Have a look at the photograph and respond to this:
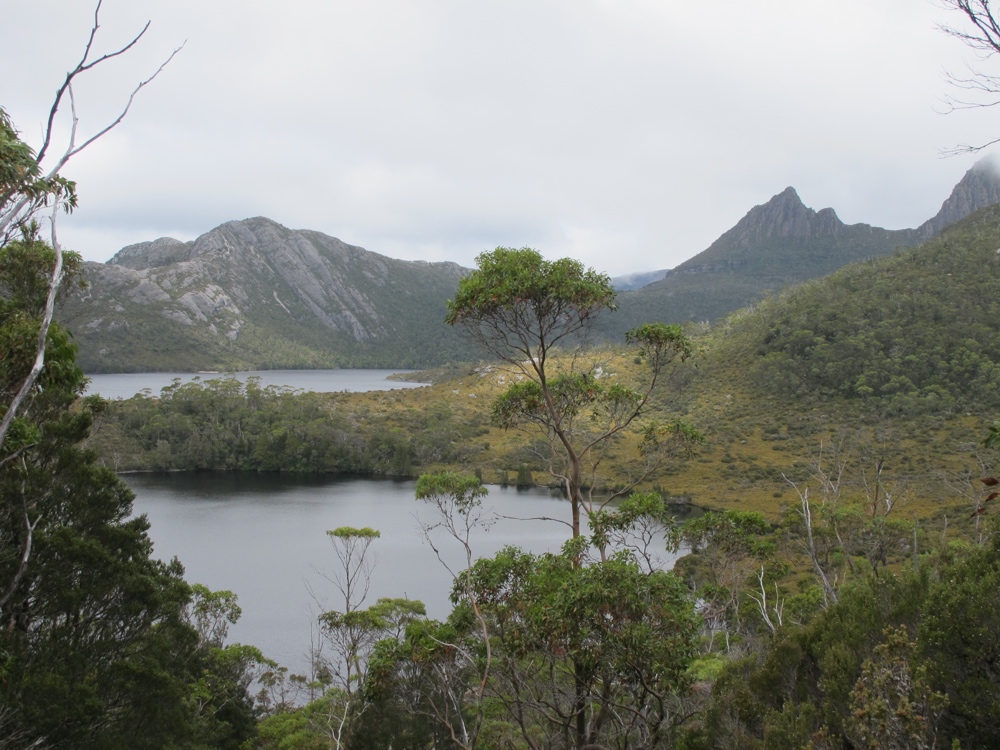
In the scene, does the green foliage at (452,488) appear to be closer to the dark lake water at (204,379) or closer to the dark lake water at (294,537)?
the dark lake water at (294,537)

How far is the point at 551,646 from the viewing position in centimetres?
601

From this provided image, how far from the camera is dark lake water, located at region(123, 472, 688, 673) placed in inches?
1110

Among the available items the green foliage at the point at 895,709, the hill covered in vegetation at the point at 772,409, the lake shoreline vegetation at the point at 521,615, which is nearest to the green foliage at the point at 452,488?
the lake shoreline vegetation at the point at 521,615

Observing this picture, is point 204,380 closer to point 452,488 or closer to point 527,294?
point 452,488

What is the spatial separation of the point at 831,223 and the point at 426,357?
126776mm

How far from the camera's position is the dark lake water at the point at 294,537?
2820 cm

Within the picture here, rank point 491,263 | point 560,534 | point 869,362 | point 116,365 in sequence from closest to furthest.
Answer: point 491,263
point 560,534
point 869,362
point 116,365

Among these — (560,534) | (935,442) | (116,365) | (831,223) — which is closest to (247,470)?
(560,534)

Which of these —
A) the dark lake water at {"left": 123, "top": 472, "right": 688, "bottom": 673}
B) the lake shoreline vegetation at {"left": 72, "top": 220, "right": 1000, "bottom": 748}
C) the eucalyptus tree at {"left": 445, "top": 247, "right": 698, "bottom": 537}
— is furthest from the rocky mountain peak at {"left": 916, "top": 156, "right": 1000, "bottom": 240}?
the eucalyptus tree at {"left": 445, "top": 247, "right": 698, "bottom": 537}

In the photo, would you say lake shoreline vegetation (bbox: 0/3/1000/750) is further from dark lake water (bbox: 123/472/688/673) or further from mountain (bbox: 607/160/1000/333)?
mountain (bbox: 607/160/1000/333)

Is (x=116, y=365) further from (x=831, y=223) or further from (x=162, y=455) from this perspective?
(x=831, y=223)

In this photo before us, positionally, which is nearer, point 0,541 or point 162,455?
point 0,541

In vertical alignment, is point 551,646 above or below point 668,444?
below

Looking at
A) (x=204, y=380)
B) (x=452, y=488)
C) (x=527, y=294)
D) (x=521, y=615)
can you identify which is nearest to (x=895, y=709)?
(x=521, y=615)
